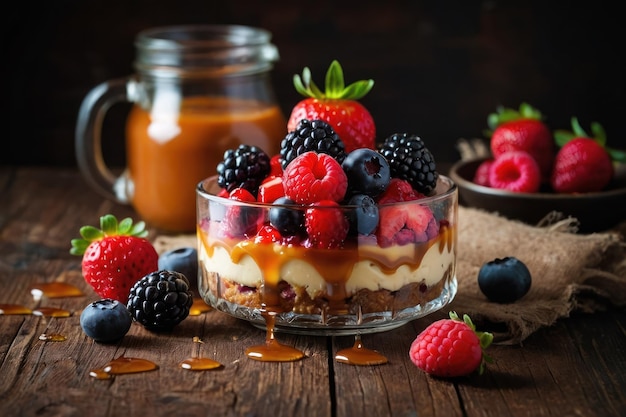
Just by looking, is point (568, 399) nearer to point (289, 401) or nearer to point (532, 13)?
point (289, 401)

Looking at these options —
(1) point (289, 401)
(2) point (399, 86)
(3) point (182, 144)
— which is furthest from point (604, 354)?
(2) point (399, 86)

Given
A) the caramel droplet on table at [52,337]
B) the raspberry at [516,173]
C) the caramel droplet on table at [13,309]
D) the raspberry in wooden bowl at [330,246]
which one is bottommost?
the caramel droplet on table at [13,309]

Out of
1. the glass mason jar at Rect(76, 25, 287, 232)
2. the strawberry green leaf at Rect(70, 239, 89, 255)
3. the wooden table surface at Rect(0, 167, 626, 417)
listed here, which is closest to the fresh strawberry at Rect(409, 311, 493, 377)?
the wooden table surface at Rect(0, 167, 626, 417)

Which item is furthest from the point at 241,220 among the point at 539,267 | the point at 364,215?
the point at 539,267

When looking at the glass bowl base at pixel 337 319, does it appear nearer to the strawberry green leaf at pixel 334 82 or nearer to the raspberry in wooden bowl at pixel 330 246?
the raspberry in wooden bowl at pixel 330 246

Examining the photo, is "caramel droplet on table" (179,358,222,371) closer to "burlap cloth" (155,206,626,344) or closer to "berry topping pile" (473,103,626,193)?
"burlap cloth" (155,206,626,344)

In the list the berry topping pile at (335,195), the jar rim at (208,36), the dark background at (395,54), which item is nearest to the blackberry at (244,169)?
the berry topping pile at (335,195)

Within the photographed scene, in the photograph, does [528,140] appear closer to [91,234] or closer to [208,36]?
[208,36]
